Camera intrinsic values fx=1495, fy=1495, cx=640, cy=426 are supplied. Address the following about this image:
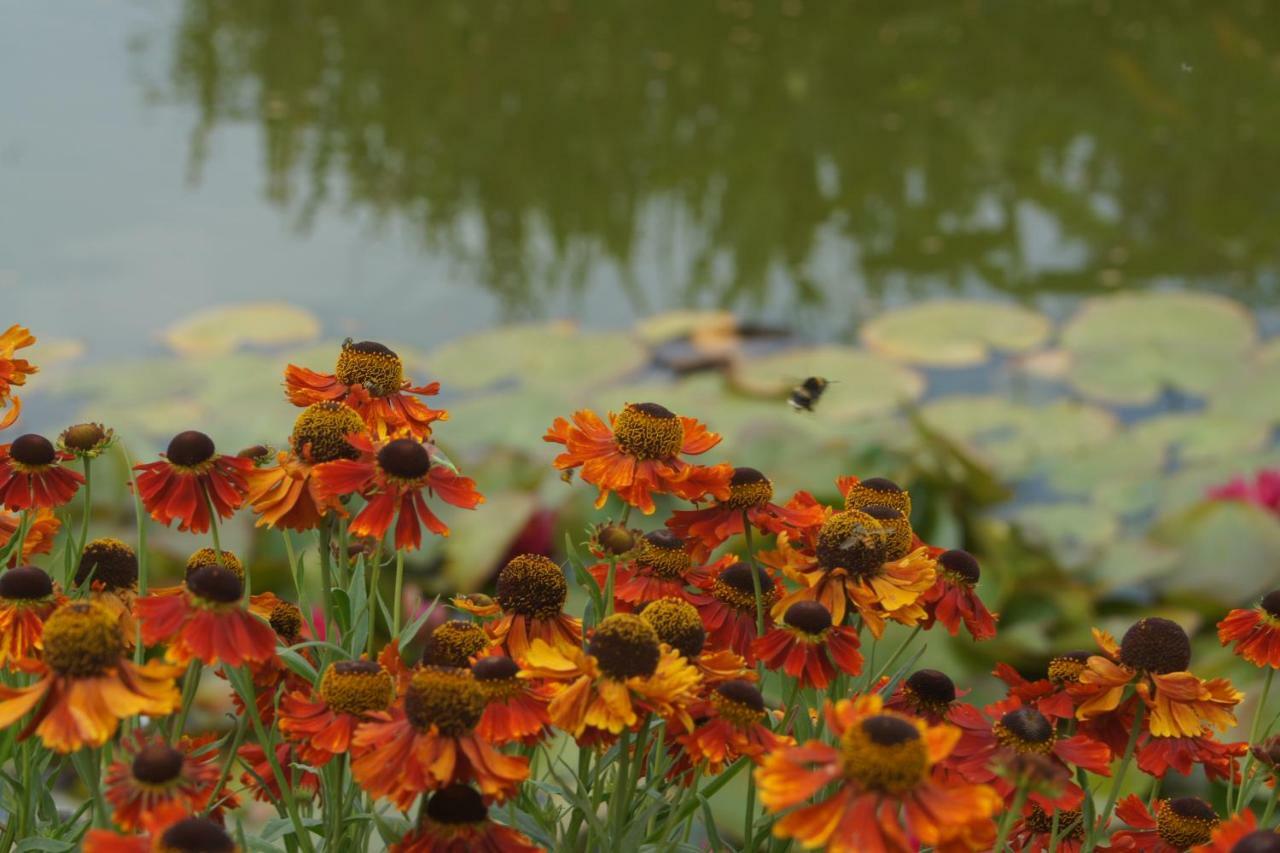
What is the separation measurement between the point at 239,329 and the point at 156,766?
9.35ft

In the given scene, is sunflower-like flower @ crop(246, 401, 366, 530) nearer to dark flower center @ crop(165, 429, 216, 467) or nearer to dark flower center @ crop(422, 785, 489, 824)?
dark flower center @ crop(165, 429, 216, 467)

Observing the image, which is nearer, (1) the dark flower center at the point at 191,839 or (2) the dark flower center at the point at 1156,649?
(1) the dark flower center at the point at 191,839

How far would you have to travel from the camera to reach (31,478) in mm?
736

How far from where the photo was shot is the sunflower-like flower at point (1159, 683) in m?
0.71

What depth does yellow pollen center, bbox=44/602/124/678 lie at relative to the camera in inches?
21.6

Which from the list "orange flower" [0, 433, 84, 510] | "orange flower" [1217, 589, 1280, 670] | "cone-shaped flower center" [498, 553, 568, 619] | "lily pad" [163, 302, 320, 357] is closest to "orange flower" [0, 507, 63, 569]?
"orange flower" [0, 433, 84, 510]

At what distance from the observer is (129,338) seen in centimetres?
330

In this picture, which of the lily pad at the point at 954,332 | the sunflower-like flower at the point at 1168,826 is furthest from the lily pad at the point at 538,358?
the sunflower-like flower at the point at 1168,826

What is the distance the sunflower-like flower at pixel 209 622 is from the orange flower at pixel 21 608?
0.26ft

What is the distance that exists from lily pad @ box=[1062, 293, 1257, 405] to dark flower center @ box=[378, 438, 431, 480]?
2.51m

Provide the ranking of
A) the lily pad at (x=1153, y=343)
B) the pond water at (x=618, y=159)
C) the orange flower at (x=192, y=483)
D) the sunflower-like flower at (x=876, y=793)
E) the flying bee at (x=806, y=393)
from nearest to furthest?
the sunflower-like flower at (x=876, y=793) → the orange flower at (x=192, y=483) → the flying bee at (x=806, y=393) → the lily pad at (x=1153, y=343) → the pond water at (x=618, y=159)

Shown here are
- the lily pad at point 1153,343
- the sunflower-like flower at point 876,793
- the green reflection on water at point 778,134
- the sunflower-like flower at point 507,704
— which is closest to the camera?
the sunflower-like flower at point 876,793

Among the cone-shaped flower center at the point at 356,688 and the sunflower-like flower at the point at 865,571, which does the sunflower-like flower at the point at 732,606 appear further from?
the cone-shaped flower center at the point at 356,688

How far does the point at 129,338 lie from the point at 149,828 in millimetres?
2958
